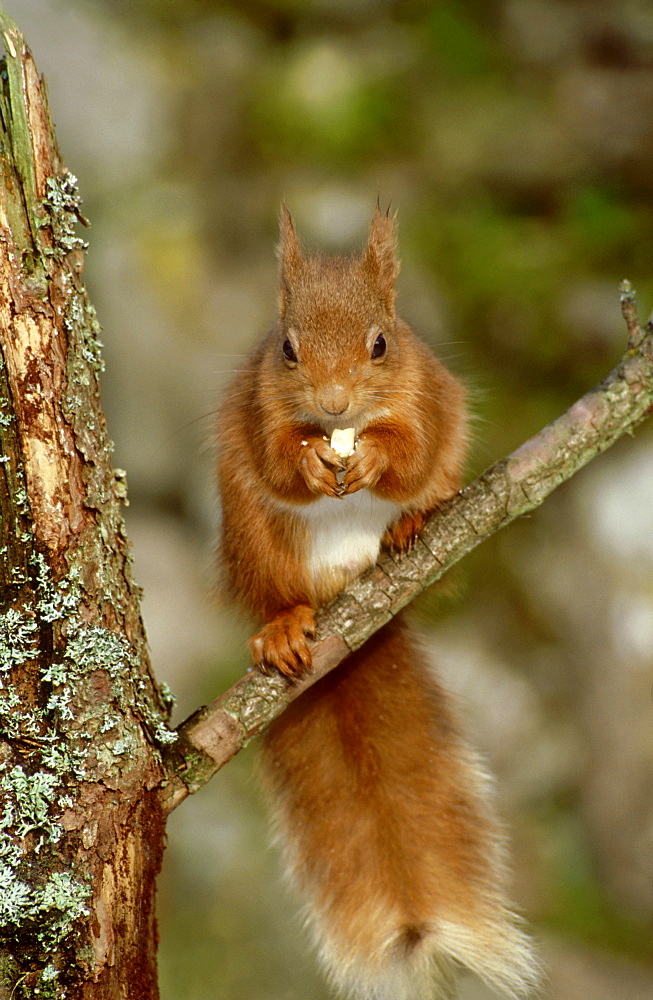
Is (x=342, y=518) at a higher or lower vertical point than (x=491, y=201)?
lower

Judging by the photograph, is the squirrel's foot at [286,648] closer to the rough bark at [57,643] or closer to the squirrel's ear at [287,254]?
the rough bark at [57,643]

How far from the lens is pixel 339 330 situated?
1708 mm

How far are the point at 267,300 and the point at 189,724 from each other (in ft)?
8.61

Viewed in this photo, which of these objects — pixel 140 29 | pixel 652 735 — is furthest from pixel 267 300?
pixel 652 735

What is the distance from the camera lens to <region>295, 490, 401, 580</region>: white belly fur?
1.82 metres

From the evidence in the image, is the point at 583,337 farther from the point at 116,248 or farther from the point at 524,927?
the point at 524,927

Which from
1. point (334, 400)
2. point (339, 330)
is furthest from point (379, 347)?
point (334, 400)

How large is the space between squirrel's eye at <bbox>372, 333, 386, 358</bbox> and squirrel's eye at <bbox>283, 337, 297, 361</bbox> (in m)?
0.14

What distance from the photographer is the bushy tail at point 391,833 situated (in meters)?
1.65

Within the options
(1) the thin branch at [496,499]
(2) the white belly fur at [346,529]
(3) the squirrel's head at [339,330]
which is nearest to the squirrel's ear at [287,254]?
(3) the squirrel's head at [339,330]

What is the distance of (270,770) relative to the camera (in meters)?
1.88

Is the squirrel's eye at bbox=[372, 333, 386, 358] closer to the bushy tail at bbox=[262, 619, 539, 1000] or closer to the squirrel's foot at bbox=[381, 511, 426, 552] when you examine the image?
the squirrel's foot at bbox=[381, 511, 426, 552]

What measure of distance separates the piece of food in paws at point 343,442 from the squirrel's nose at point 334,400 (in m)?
0.09

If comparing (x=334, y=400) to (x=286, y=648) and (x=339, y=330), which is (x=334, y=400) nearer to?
(x=339, y=330)
